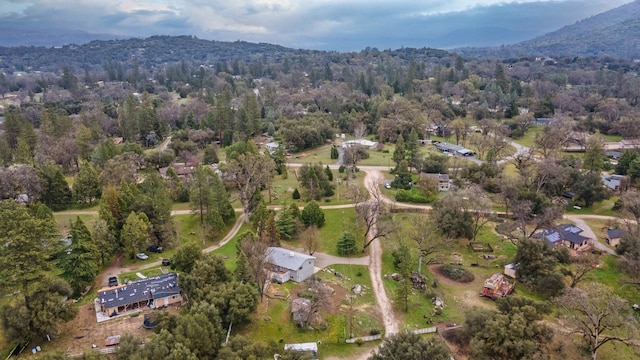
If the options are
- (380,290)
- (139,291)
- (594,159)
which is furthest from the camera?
(594,159)

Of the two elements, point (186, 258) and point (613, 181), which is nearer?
point (186, 258)

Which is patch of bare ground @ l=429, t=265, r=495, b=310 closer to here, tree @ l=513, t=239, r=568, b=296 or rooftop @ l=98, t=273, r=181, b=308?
tree @ l=513, t=239, r=568, b=296

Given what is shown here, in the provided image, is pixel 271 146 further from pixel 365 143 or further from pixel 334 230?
pixel 334 230

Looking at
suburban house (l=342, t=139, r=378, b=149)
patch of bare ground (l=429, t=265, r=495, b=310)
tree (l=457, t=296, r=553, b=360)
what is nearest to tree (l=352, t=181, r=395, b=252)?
patch of bare ground (l=429, t=265, r=495, b=310)

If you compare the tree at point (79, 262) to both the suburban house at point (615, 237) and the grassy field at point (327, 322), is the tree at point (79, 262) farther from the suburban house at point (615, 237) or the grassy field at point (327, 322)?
the suburban house at point (615, 237)

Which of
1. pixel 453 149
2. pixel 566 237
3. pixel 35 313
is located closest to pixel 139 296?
pixel 35 313
